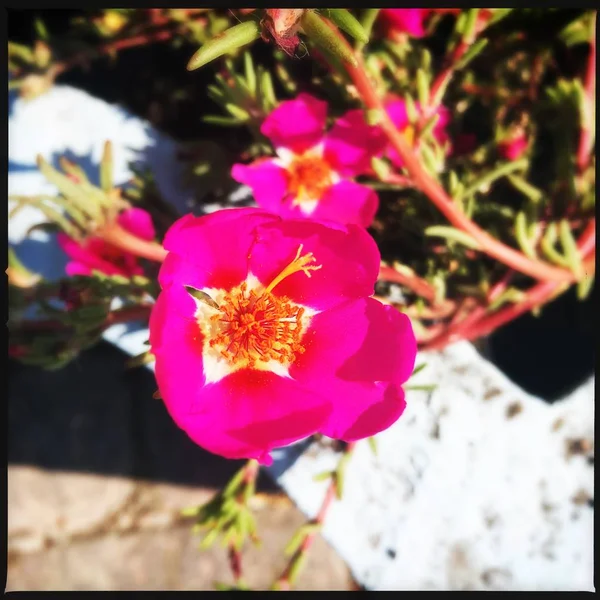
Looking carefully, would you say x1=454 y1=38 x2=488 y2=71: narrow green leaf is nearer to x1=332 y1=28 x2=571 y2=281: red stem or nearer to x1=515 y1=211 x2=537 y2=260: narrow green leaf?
x1=332 y1=28 x2=571 y2=281: red stem

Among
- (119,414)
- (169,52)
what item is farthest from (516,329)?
(119,414)

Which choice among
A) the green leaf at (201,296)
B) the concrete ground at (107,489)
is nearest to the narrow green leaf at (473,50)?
the green leaf at (201,296)

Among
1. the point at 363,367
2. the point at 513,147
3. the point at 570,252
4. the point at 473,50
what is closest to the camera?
the point at 363,367

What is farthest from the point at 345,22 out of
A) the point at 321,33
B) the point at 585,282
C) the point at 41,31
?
the point at 41,31

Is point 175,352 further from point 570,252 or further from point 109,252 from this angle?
point 570,252

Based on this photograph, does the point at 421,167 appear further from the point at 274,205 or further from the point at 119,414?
the point at 119,414

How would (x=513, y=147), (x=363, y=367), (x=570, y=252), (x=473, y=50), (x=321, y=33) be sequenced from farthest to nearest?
(x=513, y=147) → (x=570, y=252) → (x=473, y=50) → (x=363, y=367) → (x=321, y=33)

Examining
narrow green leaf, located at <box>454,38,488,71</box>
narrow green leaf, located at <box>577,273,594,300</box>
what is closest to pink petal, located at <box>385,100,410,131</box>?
narrow green leaf, located at <box>454,38,488,71</box>
